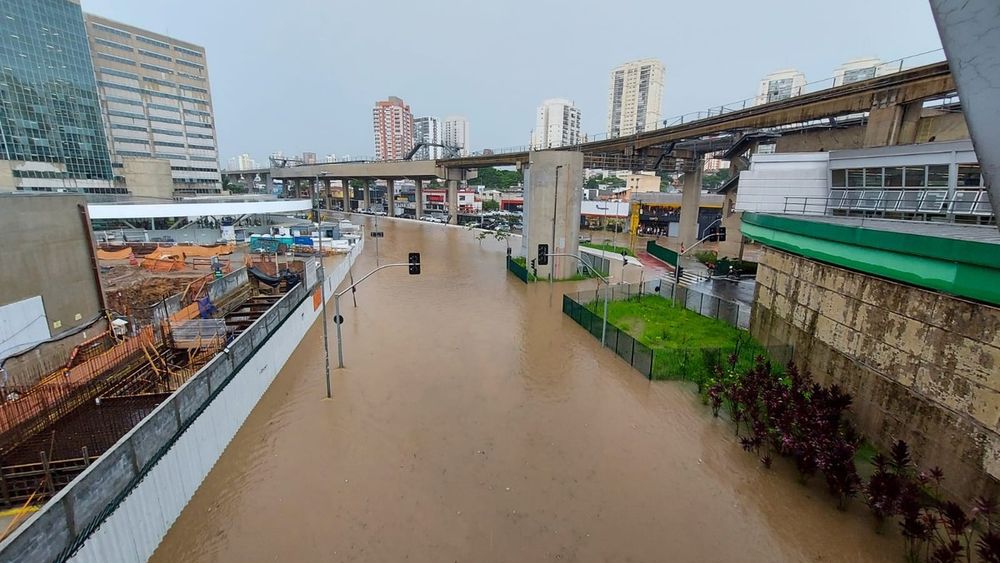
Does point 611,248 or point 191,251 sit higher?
point 191,251

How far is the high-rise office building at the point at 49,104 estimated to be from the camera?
59.1 metres

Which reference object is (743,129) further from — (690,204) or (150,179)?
(150,179)

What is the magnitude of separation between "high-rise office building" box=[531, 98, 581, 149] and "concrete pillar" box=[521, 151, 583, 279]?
111841 mm

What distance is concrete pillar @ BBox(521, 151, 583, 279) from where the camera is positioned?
31.1 metres

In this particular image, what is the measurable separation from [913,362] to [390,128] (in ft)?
560

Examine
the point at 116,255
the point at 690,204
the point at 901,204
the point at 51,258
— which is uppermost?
the point at 901,204

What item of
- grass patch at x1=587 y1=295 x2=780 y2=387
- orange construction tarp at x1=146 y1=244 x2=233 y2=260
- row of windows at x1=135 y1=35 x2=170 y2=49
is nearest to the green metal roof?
grass patch at x1=587 y1=295 x2=780 y2=387

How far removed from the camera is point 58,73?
63.8m

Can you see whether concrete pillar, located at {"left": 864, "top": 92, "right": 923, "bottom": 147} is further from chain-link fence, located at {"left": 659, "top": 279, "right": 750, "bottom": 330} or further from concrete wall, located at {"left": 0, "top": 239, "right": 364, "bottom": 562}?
concrete wall, located at {"left": 0, "top": 239, "right": 364, "bottom": 562}

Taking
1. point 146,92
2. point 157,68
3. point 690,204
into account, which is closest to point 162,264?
point 690,204

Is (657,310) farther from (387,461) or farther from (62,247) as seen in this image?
(62,247)

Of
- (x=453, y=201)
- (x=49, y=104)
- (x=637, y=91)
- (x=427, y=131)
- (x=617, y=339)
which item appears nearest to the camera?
(x=617, y=339)

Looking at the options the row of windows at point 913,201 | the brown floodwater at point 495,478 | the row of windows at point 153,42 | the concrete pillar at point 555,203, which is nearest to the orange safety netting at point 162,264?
the brown floodwater at point 495,478

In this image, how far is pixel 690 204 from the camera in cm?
4481
